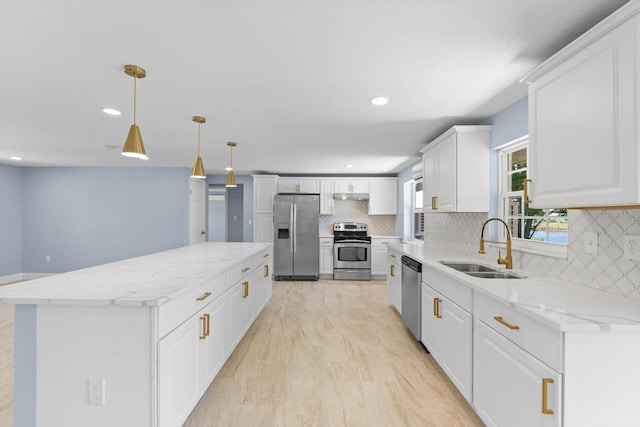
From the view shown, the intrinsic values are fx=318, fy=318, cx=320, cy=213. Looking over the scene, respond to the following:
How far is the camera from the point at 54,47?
180 cm

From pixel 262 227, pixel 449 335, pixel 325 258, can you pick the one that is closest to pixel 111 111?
pixel 449 335

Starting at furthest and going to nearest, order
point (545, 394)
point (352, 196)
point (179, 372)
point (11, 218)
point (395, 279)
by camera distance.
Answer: point (352, 196) < point (11, 218) < point (395, 279) < point (179, 372) < point (545, 394)

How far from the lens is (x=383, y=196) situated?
261 inches

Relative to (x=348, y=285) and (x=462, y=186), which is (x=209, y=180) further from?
(x=462, y=186)

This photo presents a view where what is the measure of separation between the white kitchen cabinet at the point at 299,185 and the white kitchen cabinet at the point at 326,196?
0.34 ft

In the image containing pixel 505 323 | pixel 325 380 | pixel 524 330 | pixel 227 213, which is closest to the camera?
pixel 524 330

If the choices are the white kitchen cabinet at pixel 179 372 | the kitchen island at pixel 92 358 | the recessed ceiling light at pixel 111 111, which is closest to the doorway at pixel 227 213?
the recessed ceiling light at pixel 111 111

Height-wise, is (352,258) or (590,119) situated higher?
(590,119)

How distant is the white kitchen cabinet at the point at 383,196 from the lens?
6.61 metres

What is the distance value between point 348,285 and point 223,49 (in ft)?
15.8

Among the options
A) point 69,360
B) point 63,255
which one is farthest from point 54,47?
point 63,255

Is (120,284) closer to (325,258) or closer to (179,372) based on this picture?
(179,372)

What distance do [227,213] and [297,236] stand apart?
3069 mm

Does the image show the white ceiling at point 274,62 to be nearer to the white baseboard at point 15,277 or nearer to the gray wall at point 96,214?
the gray wall at point 96,214
